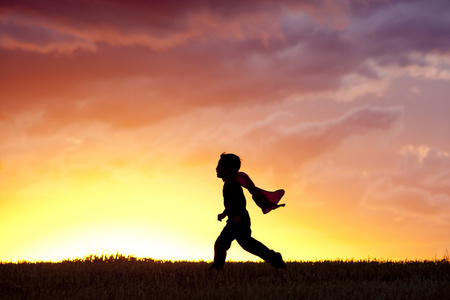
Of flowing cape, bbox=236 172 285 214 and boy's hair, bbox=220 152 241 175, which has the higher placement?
boy's hair, bbox=220 152 241 175

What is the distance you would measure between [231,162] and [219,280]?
7.99 feet

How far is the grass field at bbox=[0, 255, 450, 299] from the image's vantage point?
29.9ft

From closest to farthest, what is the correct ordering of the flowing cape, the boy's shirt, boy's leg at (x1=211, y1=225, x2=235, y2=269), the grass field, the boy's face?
the grass field, the boy's shirt, boy's leg at (x1=211, y1=225, x2=235, y2=269), the boy's face, the flowing cape

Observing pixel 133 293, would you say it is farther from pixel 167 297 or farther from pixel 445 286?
pixel 445 286

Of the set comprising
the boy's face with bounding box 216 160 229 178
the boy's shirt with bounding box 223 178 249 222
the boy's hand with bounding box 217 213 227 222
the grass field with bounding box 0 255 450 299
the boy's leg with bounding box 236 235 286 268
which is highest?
the boy's face with bounding box 216 160 229 178

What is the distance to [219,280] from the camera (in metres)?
10.5

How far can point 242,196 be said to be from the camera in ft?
35.9

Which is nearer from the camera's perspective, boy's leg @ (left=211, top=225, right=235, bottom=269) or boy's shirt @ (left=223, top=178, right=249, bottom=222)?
boy's shirt @ (left=223, top=178, right=249, bottom=222)

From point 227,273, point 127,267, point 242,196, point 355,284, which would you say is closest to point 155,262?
point 127,267

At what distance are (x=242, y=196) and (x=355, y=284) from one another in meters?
2.85

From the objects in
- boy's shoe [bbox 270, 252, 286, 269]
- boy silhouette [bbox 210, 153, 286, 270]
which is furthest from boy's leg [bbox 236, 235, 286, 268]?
boy's shoe [bbox 270, 252, 286, 269]

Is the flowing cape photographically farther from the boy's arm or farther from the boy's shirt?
the boy's arm

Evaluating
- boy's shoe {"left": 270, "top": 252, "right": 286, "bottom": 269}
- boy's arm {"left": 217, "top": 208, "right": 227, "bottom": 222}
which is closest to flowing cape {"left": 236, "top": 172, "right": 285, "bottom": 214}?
boy's arm {"left": 217, "top": 208, "right": 227, "bottom": 222}

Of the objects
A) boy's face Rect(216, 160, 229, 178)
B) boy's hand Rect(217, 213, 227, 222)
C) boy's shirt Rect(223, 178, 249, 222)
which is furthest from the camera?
boy's face Rect(216, 160, 229, 178)
